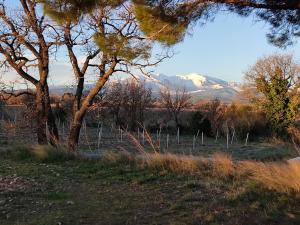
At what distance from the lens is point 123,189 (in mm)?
10039

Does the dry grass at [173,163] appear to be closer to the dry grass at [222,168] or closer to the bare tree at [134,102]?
the dry grass at [222,168]

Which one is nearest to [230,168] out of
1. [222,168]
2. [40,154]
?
[222,168]

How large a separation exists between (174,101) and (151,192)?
3782cm

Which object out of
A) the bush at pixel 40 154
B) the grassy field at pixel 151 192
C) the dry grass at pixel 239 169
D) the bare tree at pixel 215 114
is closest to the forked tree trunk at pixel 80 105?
the bush at pixel 40 154

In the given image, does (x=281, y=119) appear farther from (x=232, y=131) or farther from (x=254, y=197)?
(x=254, y=197)

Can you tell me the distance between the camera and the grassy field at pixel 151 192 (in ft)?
24.5

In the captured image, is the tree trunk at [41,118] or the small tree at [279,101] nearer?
the tree trunk at [41,118]

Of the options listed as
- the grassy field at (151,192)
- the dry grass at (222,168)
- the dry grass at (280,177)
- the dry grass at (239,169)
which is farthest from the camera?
the dry grass at (222,168)

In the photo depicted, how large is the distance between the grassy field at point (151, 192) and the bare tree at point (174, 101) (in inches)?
1270

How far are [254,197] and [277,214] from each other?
110 centimetres

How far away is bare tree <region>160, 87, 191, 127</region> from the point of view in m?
46.0

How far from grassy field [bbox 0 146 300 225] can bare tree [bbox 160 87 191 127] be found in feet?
106

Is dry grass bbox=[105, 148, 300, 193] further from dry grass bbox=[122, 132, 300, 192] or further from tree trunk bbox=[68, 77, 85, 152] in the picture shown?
tree trunk bbox=[68, 77, 85, 152]

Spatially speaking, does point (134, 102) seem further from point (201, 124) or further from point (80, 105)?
point (80, 105)
